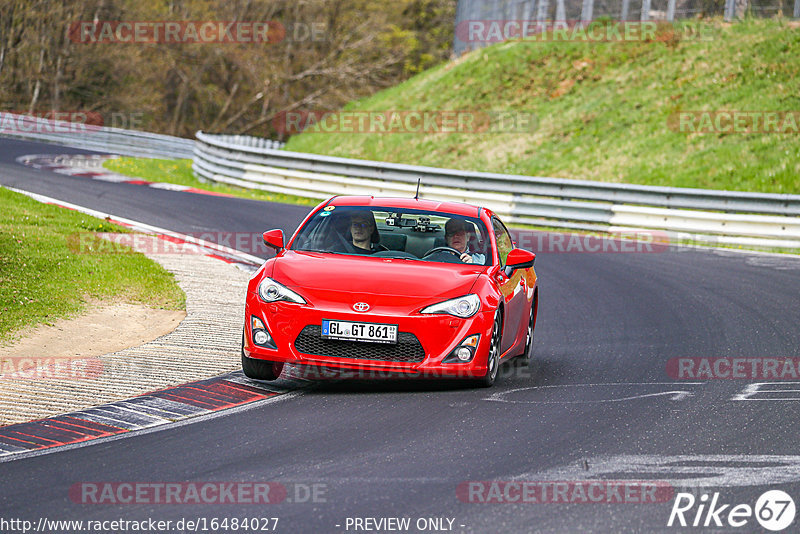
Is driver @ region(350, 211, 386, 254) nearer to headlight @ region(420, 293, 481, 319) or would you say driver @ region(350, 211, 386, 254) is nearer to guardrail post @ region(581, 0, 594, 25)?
headlight @ region(420, 293, 481, 319)

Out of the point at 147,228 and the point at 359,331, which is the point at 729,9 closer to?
the point at 147,228

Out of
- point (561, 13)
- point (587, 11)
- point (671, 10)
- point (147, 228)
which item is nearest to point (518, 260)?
point (147, 228)

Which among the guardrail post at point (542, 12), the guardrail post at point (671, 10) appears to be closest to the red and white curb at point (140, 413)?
the guardrail post at point (671, 10)

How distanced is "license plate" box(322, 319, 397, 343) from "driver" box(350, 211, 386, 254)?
1.40m

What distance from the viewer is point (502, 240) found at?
9.95m

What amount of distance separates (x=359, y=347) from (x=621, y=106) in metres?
26.0

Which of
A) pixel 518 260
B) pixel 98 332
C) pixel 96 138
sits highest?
pixel 518 260

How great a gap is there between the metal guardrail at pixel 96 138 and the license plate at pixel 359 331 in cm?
3152

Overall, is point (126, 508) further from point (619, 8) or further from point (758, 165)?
point (619, 8)

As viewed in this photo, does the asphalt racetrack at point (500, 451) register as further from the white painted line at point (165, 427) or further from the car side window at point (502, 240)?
the car side window at point (502, 240)

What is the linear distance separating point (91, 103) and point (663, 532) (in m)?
52.1

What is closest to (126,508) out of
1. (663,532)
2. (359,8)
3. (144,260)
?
(663,532)

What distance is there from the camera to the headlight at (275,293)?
26.1 ft

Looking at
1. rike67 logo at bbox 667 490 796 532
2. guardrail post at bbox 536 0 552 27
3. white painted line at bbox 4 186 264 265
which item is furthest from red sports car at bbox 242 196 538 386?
guardrail post at bbox 536 0 552 27
